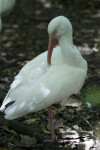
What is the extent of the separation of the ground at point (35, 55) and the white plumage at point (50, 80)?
1.69 ft

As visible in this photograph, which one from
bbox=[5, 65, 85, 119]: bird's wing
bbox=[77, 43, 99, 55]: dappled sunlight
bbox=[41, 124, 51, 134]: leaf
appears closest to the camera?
bbox=[5, 65, 85, 119]: bird's wing

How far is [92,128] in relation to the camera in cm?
504

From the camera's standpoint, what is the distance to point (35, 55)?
25.0 ft

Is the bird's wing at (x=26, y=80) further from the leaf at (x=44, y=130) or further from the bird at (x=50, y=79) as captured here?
the leaf at (x=44, y=130)

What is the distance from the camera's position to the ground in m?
4.79

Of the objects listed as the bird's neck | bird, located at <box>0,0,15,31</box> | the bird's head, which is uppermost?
bird, located at <box>0,0,15,31</box>

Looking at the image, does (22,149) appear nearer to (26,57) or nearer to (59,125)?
(59,125)

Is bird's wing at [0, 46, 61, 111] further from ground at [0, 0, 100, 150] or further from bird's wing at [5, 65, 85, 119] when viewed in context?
ground at [0, 0, 100, 150]

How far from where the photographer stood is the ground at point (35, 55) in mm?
4789

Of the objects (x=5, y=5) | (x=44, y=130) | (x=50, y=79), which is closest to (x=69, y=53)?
(x=50, y=79)

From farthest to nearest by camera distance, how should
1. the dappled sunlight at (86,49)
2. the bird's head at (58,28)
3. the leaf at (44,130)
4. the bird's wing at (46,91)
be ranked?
1. the dappled sunlight at (86,49)
2. the leaf at (44,130)
3. the bird's head at (58,28)
4. the bird's wing at (46,91)

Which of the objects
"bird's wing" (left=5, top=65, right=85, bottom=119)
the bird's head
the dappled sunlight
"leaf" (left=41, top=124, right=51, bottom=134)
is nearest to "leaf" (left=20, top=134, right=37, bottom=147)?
"leaf" (left=41, top=124, right=51, bottom=134)

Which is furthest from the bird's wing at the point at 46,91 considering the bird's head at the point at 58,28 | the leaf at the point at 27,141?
the leaf at the point at 27,141

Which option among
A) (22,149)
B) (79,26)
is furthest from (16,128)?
(79,26)
